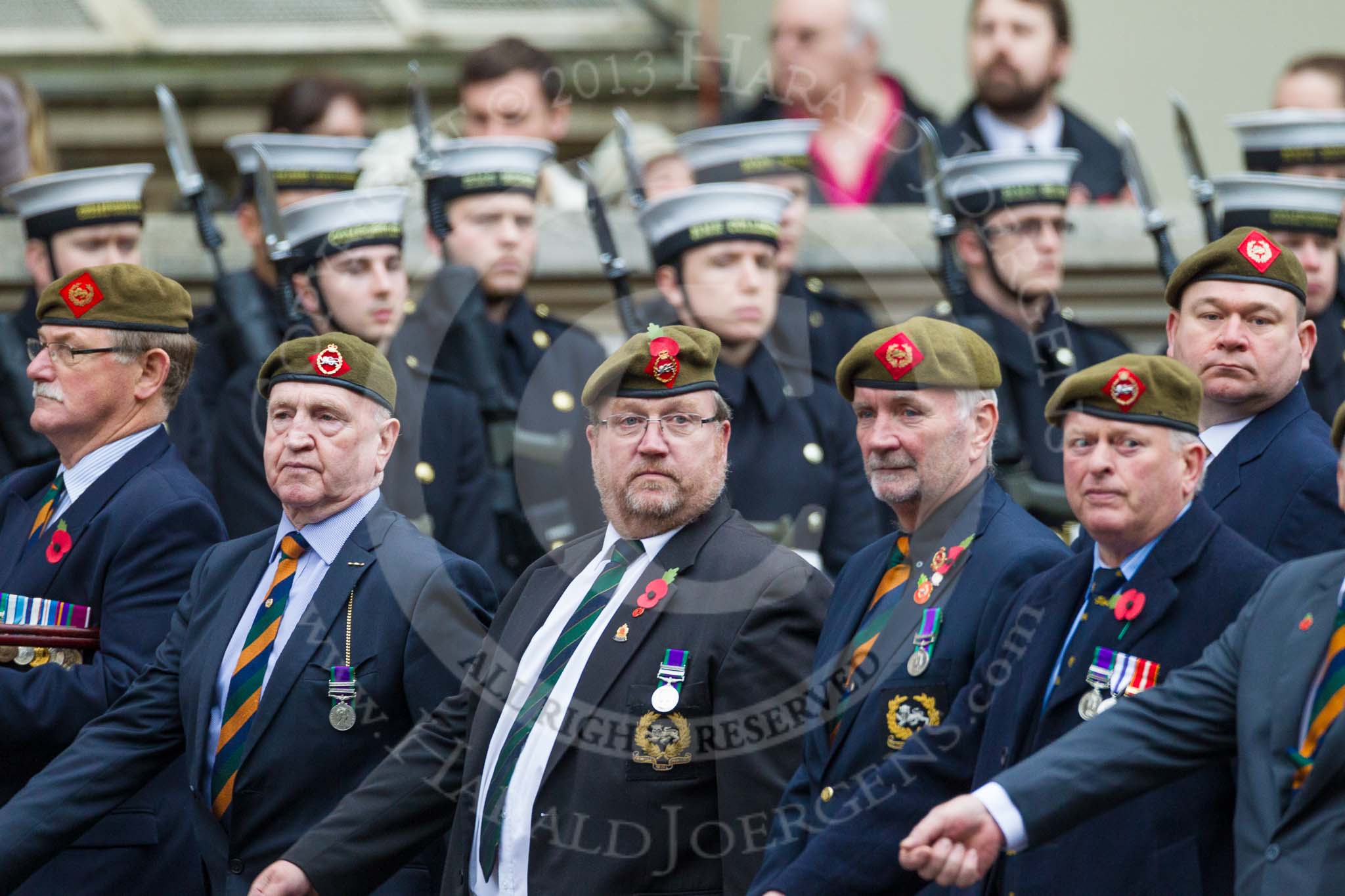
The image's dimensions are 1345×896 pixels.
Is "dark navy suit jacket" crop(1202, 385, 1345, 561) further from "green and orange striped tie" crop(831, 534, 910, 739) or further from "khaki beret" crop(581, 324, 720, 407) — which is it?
"khaki beret" crop(581, 324, 720, 407)

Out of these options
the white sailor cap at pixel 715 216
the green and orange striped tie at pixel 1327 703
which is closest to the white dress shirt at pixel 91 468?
the white sailor cap at pixel 715 216

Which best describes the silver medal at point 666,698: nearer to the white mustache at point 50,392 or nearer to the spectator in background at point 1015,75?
the white mustache at point 50,392

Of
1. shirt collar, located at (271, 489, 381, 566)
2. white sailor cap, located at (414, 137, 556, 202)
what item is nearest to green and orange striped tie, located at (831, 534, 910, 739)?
shirt collar, located at (271, 489, 381, 566)

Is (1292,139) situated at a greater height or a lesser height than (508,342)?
greater

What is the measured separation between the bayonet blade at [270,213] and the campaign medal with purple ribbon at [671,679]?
3218 millimetres

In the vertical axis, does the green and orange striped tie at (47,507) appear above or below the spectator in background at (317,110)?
below

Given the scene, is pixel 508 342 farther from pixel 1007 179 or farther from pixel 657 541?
pixel 657 541

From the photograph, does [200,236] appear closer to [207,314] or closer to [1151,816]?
[207,314]

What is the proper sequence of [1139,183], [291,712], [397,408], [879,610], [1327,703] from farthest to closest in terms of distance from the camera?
[1139,183], [397,408], [291,712], [879,610], [1327,703]

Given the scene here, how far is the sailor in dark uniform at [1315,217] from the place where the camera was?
24.9 feet

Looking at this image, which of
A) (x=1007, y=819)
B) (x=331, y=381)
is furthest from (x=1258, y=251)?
(x=331, y=381)

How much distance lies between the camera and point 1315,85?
9.09 meters

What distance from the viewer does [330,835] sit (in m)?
5.67

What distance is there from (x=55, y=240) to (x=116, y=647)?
7.85 ft
